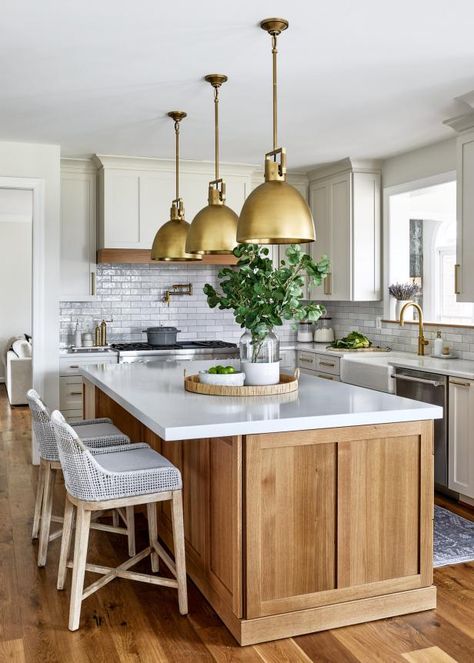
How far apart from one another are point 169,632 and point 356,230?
13.7 feet

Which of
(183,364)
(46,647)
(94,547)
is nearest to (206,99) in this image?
(183,364)

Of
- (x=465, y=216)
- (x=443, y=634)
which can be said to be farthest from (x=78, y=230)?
(x=443, y=634)

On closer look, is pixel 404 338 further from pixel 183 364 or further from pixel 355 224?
pixel 183 364

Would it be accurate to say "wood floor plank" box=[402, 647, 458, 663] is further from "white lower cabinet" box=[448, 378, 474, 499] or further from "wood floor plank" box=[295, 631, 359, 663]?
"white lower cabinet" box=[448, 378, 474, 499]

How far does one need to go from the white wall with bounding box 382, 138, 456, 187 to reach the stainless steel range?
6.76 ft

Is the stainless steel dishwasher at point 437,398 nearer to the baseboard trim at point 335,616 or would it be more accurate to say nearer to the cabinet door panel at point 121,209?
the baseboard trim at point 335,616

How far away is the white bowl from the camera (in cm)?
346

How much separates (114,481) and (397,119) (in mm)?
3285

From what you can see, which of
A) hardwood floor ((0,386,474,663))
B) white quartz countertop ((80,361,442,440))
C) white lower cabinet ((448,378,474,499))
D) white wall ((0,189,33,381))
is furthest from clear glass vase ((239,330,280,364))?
white wall ((0,189,33,381))

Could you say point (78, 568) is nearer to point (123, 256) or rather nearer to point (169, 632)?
point (169, 632)

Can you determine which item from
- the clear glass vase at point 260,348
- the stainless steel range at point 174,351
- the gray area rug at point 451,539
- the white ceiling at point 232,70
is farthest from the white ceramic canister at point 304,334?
the clear glass vase at point 260,348

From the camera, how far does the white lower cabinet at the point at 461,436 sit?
14.5 ft

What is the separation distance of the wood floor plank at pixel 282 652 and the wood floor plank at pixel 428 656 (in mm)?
385

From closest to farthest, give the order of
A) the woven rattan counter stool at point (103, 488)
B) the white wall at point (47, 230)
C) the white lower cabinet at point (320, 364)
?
the woven rattan counter stool at point (103, 488), the white wall at point (47, 230), the white lower cabinet at point (320, 364)
